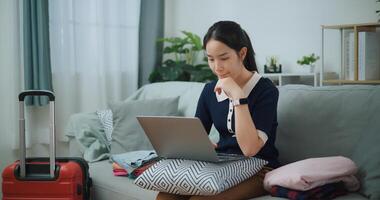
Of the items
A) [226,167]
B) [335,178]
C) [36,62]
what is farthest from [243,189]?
[36,62]

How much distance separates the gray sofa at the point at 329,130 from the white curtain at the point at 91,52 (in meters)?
1.29

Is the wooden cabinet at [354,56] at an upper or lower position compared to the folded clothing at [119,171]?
upper

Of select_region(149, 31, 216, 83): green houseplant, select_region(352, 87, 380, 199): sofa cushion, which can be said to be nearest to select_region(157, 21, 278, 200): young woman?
select_region(352, 87, 380, 199): sofa cushion

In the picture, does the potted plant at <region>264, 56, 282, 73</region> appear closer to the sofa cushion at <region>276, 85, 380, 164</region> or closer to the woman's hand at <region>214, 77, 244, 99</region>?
the sofa cushion at <region>276, 85, 380, 164</region>

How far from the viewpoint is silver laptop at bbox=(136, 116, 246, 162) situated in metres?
1.55

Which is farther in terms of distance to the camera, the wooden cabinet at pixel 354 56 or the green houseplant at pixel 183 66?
the green houseplant at pixel 183 66

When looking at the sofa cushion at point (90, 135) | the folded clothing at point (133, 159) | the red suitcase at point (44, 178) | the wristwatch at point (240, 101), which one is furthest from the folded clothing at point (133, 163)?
the wristwatch at point (240, 101)

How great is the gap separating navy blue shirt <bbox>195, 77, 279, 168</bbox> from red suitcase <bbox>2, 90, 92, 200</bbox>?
61 cm

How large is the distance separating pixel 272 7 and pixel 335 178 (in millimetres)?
1914

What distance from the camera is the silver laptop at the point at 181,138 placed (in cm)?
155

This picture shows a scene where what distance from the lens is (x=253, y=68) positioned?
1.90m

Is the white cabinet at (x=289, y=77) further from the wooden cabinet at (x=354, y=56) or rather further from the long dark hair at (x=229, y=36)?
the long dark hair at (x=229, y=36)

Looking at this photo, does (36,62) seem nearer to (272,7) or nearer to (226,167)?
(272,7)

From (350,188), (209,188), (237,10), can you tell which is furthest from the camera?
(237,10)
